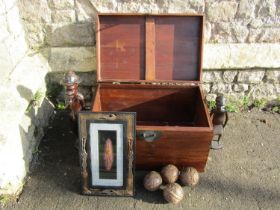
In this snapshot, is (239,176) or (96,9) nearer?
(239,176)

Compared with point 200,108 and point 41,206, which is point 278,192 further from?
point 41,206

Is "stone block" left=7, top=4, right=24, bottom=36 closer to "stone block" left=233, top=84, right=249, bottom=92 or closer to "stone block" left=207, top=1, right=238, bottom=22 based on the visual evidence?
"stone block" left=207, top=1, right=238, bottom=22

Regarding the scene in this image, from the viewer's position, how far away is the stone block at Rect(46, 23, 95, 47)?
143 inches

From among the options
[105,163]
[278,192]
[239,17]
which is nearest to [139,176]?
[105,163]

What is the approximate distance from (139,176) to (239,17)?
6.31ft

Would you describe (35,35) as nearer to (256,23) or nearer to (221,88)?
(221,88)

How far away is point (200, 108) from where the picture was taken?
3301 mm

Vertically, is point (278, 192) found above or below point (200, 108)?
below

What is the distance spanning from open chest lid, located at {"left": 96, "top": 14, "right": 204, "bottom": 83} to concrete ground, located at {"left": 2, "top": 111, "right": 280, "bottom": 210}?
2.57 ft

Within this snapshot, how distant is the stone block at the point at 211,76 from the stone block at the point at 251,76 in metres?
0.22

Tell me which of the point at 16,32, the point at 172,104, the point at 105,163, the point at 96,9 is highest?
the point at 96,9

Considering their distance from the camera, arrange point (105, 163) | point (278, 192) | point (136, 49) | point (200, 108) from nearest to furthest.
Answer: point (105, 163)
point (278, 192)
point (200, 108)
point (136, 49)

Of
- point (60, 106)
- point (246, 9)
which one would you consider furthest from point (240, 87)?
point (60, 106)

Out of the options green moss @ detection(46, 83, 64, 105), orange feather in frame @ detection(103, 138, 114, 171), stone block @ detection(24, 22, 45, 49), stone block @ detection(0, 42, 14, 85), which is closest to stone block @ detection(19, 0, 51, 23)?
stone block @ detection(24, 22, 45, 49)
